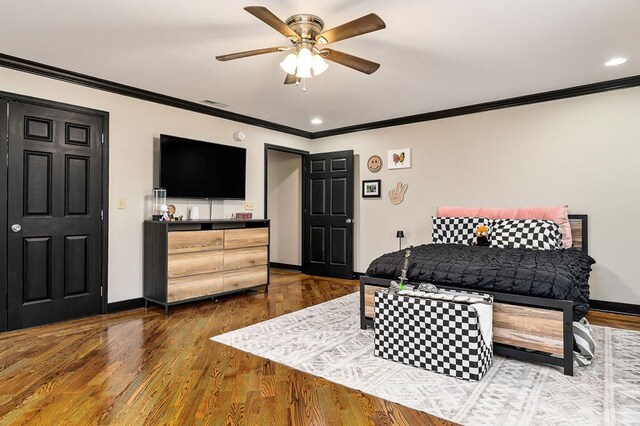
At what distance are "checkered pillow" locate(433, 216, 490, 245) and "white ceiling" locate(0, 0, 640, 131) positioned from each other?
1516 millimetres

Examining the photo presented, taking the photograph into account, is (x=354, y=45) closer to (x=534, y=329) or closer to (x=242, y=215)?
(x=534, y=329)

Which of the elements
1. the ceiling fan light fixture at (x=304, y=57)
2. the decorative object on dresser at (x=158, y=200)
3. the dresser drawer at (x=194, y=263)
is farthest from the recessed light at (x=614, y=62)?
the decorative object on dresser at (x=158, y=200)

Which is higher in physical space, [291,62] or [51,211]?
[291,62]

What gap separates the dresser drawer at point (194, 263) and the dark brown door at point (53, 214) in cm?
77

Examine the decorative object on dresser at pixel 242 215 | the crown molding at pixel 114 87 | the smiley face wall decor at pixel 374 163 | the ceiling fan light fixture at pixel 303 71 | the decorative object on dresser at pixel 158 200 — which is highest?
the crown molding at pixel 114 87

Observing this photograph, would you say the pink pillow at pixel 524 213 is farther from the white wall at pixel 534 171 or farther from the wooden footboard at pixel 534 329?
the wooden footboard at pixel 534 329

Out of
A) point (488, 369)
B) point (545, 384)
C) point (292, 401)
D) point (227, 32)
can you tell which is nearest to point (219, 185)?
point (227, 32)

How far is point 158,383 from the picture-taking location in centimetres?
237

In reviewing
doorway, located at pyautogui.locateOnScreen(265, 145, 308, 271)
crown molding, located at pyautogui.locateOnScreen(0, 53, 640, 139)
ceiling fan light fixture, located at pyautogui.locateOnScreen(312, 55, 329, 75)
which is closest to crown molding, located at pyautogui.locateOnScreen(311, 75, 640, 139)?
crown molding, located at pyautogui.locateOnScreen(0, 53, 640, 139)

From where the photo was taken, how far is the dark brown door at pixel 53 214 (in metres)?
3.43

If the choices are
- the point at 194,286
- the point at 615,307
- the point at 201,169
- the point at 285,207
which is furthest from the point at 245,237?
the point at 615,307

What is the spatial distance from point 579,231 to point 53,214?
554 centimetres

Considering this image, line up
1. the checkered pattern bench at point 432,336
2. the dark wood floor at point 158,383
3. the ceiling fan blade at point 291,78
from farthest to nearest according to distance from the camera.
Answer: the ceiling fan blade at point 291,78 → the checkered pattern bench at point 432,336 → the dark wood floor at point 158,383

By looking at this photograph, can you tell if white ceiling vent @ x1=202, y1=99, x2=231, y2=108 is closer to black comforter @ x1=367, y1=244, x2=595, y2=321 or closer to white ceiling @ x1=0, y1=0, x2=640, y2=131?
white ceiling @ x1=0, y1=0, x2=640, y2=131
